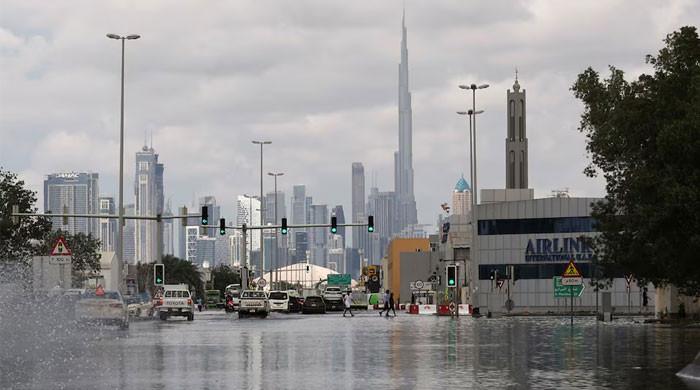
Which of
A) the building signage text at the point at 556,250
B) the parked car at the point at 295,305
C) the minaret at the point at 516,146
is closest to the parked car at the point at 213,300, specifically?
the minaret at the point at 516,146

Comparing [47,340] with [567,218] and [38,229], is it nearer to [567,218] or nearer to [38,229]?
[38,229]

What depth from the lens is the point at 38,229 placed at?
75000 mm

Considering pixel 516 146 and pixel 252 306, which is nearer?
pixel 252 306

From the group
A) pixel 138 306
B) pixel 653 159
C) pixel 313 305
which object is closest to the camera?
pixel 653 159

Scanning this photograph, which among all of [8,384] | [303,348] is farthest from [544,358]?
[8,384]

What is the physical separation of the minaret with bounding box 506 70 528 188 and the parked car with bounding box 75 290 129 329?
323 feet

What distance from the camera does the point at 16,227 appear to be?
71.9 meters

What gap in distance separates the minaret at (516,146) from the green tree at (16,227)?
75824 mm

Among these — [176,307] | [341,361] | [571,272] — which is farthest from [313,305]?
[341,361]

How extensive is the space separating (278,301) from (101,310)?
45632mm

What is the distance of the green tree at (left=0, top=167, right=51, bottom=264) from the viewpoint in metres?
72.7

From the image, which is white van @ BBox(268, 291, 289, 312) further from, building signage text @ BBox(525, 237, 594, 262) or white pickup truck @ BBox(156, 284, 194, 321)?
building signage text @ BBox(525, 237, 594, 262)

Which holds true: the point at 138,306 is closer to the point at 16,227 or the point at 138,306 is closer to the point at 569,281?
the point at 16,227

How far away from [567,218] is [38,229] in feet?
166
